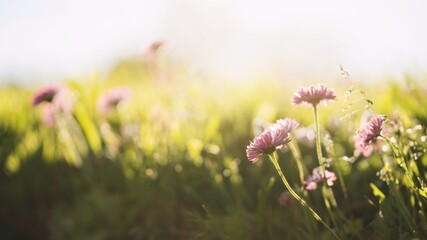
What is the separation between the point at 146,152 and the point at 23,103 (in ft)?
6.52

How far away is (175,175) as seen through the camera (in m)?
2.15

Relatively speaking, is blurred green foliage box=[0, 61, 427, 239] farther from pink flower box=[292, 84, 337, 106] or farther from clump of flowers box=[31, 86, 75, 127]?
pink flower box=[292, 84, 337, 106]

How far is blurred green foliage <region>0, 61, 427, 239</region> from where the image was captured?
5.69 feet

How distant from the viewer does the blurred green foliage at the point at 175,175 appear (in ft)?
5.69

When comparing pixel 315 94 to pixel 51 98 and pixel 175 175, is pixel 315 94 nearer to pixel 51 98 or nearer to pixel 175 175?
pixel 175 175

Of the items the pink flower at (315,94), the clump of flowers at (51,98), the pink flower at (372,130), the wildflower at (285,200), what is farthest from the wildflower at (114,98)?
the pink flower at (372,130)

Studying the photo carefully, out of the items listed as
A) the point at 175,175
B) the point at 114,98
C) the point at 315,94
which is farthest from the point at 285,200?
the point at 114,98

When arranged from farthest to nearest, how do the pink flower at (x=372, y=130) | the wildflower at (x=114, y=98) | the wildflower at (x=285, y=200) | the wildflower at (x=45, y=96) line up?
1. the wildflower at (x=114, y=98)
2. the wildflower at (x=45, y=96)
3. the wildflower at (x=285, y=200)
4. the pink flower at (x=372, y=130)

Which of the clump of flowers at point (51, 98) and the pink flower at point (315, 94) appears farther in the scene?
the clump of flowers at point (51, 98)

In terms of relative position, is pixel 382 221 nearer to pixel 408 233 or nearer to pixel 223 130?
pixel 408 233

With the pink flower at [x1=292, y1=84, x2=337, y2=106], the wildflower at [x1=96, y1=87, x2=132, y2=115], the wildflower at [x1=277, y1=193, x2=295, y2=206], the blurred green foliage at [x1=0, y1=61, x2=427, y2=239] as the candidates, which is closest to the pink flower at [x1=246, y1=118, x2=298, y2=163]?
the pink flower at [x1=292, y1=84, x2=337, y2=106]

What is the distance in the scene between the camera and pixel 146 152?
2.26 m

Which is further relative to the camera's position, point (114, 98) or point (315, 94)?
point (114, 98)

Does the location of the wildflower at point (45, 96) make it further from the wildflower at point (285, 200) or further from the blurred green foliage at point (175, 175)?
the wildflower at point (285, 200)
